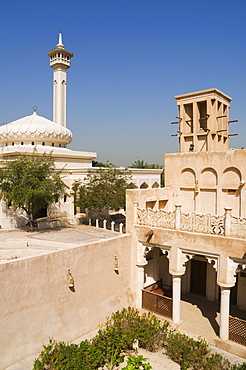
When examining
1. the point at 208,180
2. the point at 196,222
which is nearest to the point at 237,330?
the point at 196,222

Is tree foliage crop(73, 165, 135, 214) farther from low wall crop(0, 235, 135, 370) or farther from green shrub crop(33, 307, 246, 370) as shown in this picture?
green shrub crop(33, 307, 246, 370)

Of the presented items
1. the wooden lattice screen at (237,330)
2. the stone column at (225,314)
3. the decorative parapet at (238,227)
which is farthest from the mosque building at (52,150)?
the wooden lattice screen at (237,330)

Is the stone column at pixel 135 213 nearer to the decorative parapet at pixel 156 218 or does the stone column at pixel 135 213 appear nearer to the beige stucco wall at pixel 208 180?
the decorative parapet at pixel 156 218

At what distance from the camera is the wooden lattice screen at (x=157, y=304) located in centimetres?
1159

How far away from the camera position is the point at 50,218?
24281 millimetres

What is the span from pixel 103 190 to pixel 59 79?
19662 millimetres

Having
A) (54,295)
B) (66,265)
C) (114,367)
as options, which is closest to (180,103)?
(66,265)

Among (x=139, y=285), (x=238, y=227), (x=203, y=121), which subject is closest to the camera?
(x=238, y=227)

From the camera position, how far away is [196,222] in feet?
35.1

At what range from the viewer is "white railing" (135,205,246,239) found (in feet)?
32.2

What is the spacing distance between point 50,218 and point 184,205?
13.4 metres

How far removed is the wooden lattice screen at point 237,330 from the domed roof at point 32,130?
22.9 m

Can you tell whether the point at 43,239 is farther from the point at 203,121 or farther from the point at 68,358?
the point at 203,121

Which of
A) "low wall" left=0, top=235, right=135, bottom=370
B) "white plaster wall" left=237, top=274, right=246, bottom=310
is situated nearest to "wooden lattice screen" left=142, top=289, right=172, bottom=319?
"low wall" left=0, top=235, right=135, bottom=370
